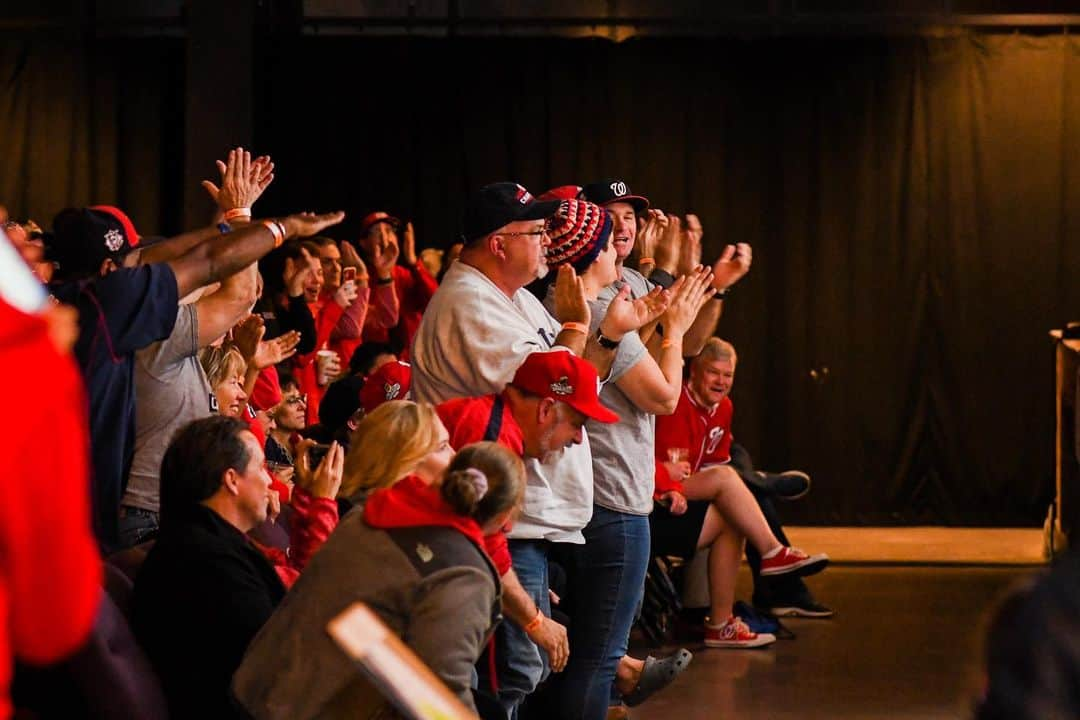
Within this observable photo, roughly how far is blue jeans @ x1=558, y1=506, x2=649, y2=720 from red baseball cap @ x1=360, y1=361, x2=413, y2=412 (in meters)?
1.01

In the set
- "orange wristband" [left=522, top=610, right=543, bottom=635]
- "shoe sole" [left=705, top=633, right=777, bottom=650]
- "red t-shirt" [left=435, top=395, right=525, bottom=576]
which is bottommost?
"shoe sole" [left=705, top=633, right=777, bottom=650]

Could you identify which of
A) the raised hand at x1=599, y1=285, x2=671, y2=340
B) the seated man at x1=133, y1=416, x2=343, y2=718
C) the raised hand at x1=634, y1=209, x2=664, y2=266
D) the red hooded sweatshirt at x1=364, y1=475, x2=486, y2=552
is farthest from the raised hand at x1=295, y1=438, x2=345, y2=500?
the raised hand at x1=634, y1=209, x2=664, y2=266

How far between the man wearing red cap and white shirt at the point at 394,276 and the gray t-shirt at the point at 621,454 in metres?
3.10

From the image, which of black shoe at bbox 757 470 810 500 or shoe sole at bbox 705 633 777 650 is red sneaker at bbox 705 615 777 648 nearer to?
shoe sole at bbox 705 633 777 650

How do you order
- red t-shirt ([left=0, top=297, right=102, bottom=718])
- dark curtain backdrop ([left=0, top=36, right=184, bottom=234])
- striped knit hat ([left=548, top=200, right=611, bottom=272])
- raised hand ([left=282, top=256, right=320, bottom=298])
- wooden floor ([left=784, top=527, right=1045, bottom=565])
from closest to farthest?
1. red t-shirt ([left=0, top=297, right=102, bottom=718])
2. striped knit hat ([left=548, top=200, right=611, bottom=272])
3. raised hand ([left=282, top=256, right=320, bottom=298])
4. wooden floor ([left=784, top=527, right=1045, bottom=565])
5. dark curtain backdrop ([left=0, top=36, right=184, bottom=234])

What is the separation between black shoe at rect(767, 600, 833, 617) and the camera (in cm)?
656

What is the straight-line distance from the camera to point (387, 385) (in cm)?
482

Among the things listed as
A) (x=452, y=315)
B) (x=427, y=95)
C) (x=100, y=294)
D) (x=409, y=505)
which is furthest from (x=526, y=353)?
(x=427, y=95)

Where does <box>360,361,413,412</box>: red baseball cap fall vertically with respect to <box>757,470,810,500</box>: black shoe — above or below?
above

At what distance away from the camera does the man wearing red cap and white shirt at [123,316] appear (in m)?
2.79

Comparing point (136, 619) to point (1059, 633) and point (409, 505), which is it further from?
point (1059, 633)

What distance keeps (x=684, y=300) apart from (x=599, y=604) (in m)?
0.71

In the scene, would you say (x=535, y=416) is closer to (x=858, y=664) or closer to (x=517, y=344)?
(x=517, y=344)

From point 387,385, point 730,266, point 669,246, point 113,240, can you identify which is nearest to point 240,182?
point 113,240
